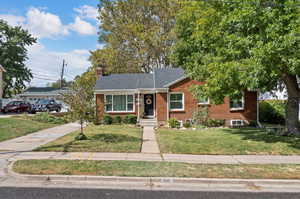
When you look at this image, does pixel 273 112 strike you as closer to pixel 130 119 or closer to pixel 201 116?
pixel 201 116

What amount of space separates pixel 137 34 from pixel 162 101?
1710 cm

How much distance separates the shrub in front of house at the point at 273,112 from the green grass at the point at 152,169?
1476cm

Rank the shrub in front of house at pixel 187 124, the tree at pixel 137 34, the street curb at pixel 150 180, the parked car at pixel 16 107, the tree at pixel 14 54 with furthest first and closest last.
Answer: the tree at pixel 14 54 → the tree at pixel 137 34 → the parked car at pixel 16 107 → the shrub in front of house at pixel 187 124 → the street curb at pixel 150 180

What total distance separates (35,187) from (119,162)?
101 inches

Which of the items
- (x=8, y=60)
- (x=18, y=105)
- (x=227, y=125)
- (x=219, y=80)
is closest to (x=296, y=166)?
(x=219, y=80)

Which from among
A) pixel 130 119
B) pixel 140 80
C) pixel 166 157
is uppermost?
pixel 140 80

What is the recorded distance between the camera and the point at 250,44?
30.6ft

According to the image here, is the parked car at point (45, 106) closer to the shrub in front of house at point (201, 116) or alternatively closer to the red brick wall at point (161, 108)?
the red brick wall at point (161, 108)

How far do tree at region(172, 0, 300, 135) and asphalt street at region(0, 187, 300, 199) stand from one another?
509 cm

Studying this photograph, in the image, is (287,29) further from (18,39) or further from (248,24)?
(18,39)

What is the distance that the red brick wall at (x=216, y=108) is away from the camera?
19.4 meters

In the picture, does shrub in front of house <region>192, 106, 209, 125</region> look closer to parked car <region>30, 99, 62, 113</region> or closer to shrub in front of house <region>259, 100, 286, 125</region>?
shrub in front of house <region>259, 100, 286, 125</region>

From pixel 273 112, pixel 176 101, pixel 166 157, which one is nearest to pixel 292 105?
pixel 166 157

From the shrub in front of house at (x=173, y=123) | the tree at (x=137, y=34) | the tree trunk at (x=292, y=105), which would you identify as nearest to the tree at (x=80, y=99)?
the shrub in front of house at (x=173, y=123)
